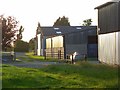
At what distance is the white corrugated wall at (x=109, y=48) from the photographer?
3095 cm

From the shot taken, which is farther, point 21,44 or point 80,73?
point 21,44

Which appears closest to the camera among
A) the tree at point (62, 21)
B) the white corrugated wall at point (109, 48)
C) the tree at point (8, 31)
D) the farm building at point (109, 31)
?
the farm building at point (109, 31)

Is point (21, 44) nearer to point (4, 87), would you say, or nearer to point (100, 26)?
point (100, 26)

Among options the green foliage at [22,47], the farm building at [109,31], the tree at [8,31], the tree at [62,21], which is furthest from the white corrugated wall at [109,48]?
the tree at [62,21]

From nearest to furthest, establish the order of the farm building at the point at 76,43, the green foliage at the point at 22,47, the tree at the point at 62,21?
the farm building at the point at 76,43, the green foliage at the point at 22,47, the tree at the point at 62,21

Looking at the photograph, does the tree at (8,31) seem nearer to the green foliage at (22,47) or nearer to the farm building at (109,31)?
the farm building at (109,31)

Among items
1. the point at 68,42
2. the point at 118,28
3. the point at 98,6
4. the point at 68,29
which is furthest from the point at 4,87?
the point at 68,29

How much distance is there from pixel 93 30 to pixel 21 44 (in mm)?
40909

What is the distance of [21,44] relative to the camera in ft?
320

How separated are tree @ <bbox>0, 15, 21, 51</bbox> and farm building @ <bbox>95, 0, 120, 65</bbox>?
41.0ft

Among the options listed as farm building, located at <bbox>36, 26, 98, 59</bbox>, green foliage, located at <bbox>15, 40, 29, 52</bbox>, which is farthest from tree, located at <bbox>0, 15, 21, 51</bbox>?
green foliage, located at <bbox>15, 40, 29, 52</bbox>

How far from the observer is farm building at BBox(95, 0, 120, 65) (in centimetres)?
3064

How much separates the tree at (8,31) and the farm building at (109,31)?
12503mm

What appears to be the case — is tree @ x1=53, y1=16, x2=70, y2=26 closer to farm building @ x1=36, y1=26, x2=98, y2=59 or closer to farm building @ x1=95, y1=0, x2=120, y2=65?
farm building @ x1=36, y1=26, x2=98, y2=59
